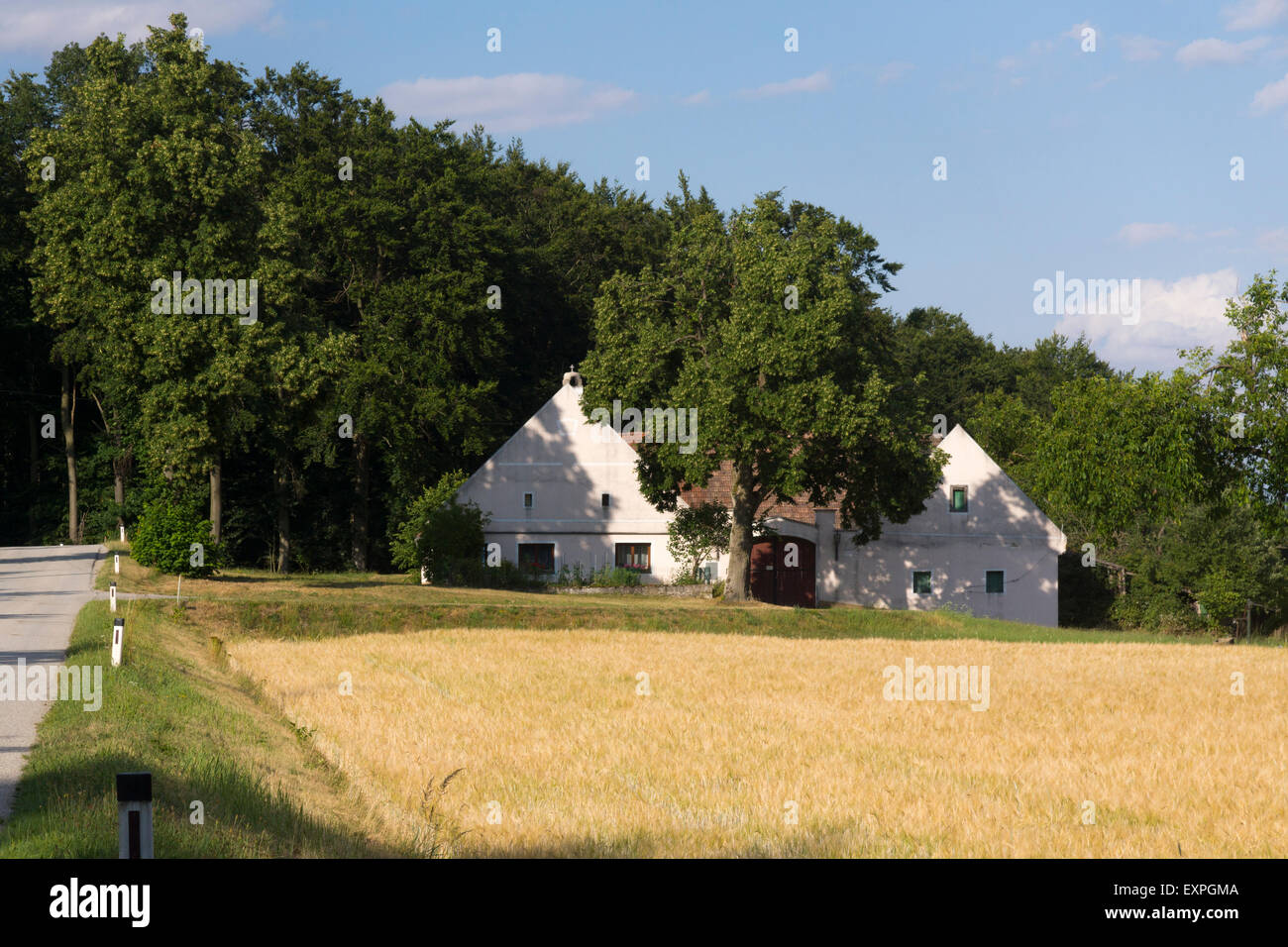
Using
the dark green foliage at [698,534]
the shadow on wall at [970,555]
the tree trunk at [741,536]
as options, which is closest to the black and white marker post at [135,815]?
the tree trunk at [741,536]

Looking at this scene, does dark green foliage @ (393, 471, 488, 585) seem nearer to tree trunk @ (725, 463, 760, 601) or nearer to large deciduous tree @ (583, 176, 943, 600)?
large deciduous tree @ (583, 176, 943, 600)

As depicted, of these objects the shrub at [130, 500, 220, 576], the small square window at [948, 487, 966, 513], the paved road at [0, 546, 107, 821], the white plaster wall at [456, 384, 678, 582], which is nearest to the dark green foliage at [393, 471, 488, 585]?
the white plaster wall at [456, 384, 678, 582]

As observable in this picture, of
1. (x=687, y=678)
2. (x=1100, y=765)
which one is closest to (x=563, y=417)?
(x=687, y=678)

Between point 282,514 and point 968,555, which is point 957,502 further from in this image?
point 282,514

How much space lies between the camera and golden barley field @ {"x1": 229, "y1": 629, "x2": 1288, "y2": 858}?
10.6 meters

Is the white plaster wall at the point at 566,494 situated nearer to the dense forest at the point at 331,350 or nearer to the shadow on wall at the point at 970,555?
the dense forest at the point at 331,350

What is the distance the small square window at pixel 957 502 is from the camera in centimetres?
5456

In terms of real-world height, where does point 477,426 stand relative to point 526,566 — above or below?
above

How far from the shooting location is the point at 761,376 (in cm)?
4247

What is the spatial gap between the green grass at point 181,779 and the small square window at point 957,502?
40575 millimetres

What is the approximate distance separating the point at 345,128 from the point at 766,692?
4363 cm

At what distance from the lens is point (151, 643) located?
916 inches

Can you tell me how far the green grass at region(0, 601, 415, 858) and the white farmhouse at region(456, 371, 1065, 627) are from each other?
34036mm
